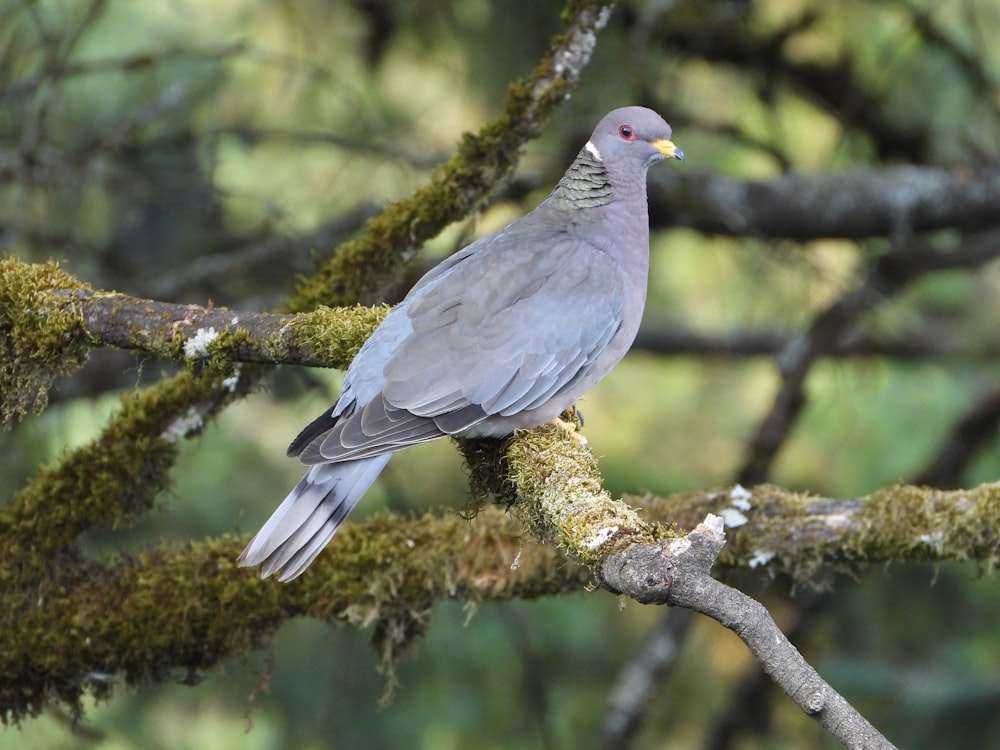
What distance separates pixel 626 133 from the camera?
3898mm

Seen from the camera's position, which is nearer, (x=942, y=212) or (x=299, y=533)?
(x=299, y=533)

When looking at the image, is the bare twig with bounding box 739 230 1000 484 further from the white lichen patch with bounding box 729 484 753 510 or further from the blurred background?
the white lichen patch with bounding box 729 484 753 510

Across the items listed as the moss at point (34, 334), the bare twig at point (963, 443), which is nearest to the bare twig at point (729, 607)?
the moss at point (34, 334)

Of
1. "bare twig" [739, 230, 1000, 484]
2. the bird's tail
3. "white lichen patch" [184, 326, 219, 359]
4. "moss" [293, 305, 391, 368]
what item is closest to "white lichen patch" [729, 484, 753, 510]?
the bird's tail

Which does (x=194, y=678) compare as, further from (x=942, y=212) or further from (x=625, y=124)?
(x=942, y=212)

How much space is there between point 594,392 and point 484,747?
2575 mm

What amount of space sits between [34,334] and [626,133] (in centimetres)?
189

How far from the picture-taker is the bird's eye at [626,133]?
3889mm

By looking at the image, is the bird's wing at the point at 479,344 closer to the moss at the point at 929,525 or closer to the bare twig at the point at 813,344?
the moss at the point at 929,525

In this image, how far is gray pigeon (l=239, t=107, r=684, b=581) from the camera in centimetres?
302

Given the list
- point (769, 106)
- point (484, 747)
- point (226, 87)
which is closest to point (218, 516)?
point (484, 747)

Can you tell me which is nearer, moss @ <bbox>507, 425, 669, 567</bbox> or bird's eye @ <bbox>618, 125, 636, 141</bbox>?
moss @ <bbox>507, 425, 669, 567</bbox>

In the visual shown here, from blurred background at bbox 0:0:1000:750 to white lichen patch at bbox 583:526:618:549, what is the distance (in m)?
2.47

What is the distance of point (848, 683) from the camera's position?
17.6 ft
